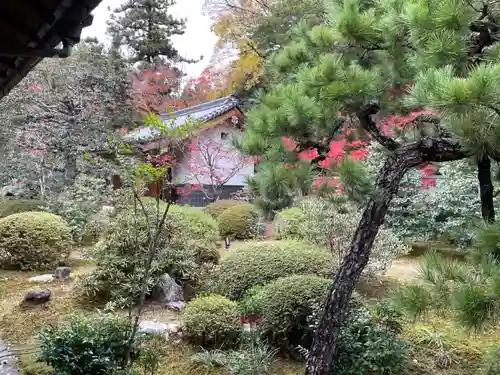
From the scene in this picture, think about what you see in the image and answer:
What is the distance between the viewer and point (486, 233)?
1.99m

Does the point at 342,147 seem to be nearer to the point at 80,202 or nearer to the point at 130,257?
the point at 130,257

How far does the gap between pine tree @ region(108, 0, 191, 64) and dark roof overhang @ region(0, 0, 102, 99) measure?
15087mm

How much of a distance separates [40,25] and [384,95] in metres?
2.03

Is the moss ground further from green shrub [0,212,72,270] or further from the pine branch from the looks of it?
the pine branch

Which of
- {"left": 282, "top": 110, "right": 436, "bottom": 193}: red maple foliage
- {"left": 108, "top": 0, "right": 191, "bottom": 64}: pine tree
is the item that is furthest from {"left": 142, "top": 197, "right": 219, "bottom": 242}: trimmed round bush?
{"left": 108, "top": 0, "right": 191, "bottom": 64}: pine tree

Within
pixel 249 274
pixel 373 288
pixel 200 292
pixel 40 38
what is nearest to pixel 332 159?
pixel 40 38

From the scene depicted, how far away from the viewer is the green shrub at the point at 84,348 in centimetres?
329

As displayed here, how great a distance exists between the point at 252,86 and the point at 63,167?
5748 millimetres

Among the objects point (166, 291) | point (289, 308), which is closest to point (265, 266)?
point (289, 308)

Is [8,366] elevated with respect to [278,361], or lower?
lower

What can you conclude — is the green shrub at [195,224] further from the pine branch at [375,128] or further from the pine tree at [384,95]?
the pine branch at [375,128]

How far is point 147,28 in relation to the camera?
56.2ft

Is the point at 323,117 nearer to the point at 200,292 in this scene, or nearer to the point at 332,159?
the point at 332,159

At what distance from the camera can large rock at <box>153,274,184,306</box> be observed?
5314mm
